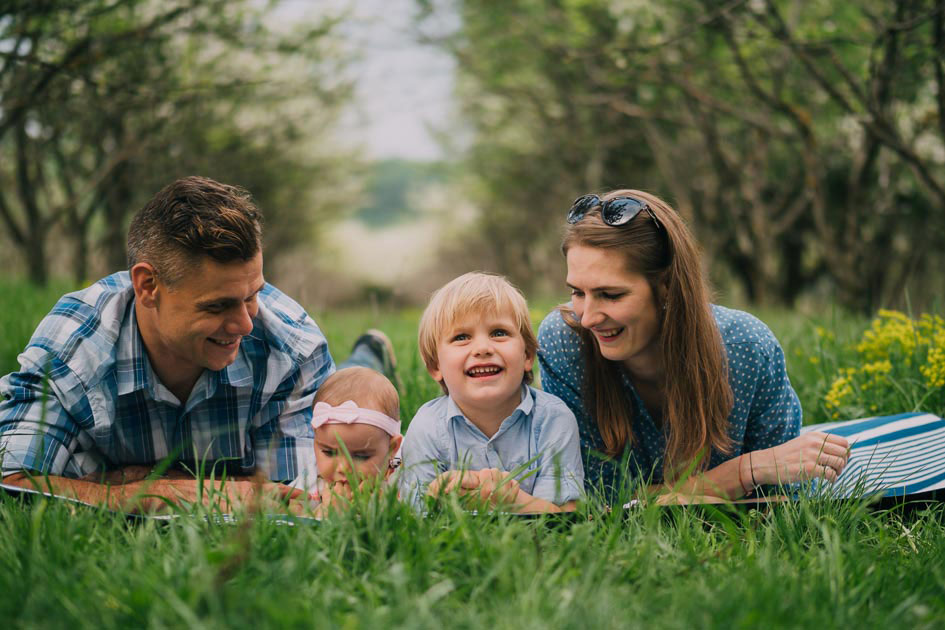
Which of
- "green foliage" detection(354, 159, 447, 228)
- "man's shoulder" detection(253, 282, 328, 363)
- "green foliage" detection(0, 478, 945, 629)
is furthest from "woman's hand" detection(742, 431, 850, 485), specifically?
"green foliage" detection(354, 159, 447, 228)

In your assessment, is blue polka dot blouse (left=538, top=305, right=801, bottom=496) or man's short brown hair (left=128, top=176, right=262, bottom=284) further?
blue polka dot blouse (left=538, top=305, right=801, bottom=496)

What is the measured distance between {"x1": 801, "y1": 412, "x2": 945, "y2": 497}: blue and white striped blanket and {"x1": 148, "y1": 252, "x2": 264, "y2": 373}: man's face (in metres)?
2.24

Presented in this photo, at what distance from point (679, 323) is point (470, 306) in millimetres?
820

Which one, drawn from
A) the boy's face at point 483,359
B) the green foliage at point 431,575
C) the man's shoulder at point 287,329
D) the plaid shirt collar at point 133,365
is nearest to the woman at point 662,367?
the boy's face at point 483,359

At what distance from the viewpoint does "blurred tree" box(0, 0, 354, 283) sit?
5832mm

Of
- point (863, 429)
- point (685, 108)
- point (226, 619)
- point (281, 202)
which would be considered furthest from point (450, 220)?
point (226, 619)

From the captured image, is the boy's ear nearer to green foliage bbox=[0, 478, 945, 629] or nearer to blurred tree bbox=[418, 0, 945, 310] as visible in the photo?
green foliage bbox=[0, 478, 945, 629]

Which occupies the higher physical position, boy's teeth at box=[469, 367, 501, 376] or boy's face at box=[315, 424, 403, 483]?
boy's teeth at box=[469, 367, 501, 376]

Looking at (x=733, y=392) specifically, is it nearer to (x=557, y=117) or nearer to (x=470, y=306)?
(x=470, y=306)

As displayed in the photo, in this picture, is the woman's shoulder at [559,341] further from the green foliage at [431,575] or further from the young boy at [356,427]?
the green foliage at [431,575]

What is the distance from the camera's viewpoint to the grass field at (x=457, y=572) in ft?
5.94

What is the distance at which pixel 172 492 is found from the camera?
2674mm

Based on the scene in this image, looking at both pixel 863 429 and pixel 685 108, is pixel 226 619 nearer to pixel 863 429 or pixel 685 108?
pixel 863 429

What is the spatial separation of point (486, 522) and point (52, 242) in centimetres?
1706
